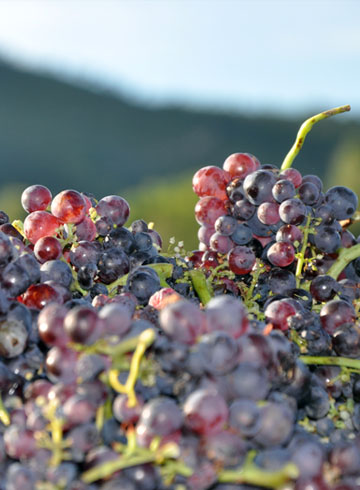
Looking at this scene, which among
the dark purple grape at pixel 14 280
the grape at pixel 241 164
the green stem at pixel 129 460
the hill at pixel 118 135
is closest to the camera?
the green stem at pixel 129 460

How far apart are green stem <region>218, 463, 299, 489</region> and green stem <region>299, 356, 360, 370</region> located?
0.20 metres

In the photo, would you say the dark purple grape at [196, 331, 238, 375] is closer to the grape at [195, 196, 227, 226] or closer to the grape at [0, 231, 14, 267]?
the grape at [0, 231, 14, 267]

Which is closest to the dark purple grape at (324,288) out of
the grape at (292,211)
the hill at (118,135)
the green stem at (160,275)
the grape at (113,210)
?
the grape at (292,211)

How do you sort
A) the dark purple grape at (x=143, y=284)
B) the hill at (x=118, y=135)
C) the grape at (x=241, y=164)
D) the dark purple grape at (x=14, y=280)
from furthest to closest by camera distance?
the hill at (x=118, y=135)
the grape at (x=241, y=164)
the dark purple grape at (x=143, y=284)
the dark purple grape at (x=14, y=280)

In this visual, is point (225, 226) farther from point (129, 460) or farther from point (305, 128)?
point (129, 460)

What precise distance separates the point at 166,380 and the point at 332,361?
0.25m

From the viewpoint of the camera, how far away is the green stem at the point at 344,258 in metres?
0.89

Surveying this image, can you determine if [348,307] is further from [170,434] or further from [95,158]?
[95,158]

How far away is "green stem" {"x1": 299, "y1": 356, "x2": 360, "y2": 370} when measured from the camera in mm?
683

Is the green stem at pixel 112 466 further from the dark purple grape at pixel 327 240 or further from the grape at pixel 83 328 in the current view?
the dark purple grape at pixel 327 240

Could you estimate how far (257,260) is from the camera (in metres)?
0.92

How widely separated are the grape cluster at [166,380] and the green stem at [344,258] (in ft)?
0.14

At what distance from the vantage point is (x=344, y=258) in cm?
90

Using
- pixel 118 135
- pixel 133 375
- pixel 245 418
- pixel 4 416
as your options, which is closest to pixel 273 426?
pixel 245 418
